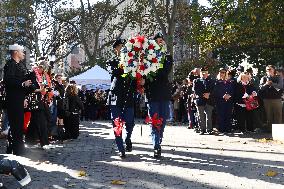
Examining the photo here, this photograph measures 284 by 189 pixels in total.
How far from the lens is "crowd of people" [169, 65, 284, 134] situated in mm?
15344

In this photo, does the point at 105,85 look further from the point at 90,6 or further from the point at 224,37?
the point at 90,6

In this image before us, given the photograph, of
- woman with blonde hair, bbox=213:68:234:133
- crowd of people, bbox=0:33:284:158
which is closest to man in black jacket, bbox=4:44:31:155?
crowd of people, bbox=0:33:284:158

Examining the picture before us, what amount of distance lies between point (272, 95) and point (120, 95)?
704 cm

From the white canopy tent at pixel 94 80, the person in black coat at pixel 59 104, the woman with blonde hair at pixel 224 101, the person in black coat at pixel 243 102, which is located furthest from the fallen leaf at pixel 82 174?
the white canopy tent at pixel 94 80

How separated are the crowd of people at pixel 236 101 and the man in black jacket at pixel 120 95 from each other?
5.16 m

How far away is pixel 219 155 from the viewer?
400 inches

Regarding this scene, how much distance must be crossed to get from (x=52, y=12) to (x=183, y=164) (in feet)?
138

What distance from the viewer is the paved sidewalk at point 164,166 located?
7.25 meters

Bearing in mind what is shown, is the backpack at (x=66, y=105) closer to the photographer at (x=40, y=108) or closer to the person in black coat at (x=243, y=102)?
the photographer at (x=40, y=108)

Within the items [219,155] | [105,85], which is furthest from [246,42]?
[219,155]

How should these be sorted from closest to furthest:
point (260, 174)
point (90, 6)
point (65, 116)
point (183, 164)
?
point (260, 174)
point (183, 164)
point (65, 116)
point (90, 6)

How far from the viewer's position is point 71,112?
47.6 feet

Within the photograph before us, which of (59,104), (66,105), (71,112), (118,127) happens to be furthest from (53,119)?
(118,127)

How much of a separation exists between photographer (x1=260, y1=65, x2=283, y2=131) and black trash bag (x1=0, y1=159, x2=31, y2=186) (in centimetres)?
1157
